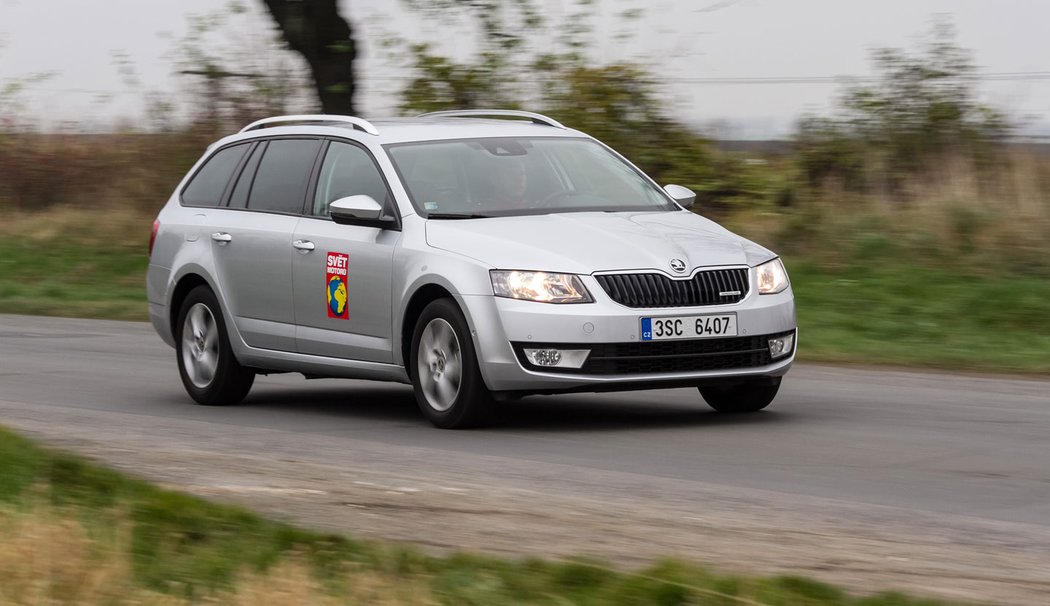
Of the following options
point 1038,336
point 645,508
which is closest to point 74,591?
point 645,508

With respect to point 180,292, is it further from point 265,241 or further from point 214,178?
point 265,241

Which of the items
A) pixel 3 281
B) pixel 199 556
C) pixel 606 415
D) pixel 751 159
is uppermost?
pixel 199 556

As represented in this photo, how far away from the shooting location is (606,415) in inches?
414

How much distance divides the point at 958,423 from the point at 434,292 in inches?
114

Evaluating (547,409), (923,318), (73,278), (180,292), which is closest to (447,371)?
(547,409)

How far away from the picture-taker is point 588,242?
31.2 feet

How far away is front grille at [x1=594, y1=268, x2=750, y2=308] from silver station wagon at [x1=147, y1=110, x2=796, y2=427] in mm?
10

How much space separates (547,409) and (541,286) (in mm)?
1738

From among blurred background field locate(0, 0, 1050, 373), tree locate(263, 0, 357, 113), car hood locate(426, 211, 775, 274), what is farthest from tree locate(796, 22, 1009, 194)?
car hood locate(426, 211, 775, 274)

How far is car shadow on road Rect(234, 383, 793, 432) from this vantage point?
32.9 feet

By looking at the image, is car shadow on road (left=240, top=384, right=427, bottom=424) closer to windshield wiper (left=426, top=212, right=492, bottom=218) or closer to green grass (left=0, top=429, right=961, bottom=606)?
windshield wiper (left=426, top=212, right=492, bottom=218)

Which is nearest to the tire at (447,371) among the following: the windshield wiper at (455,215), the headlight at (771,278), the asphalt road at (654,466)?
the asphalt road at (654,466)

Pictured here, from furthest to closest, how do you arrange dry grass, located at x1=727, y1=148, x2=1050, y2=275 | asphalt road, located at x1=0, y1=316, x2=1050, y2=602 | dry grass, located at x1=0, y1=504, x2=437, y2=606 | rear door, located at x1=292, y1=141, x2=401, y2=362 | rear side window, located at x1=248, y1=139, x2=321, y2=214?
dry grass, located at x1=727, y1=148, x2=1050, y2=275 → rear side window, located at x1=248, y1=139, x2=321, y2=214 → rear door, located at x1=292, y1=141, x2=401, y2=362 → asphalt road, located at x1=0, y1=316, x2=1050, y2=602 → dry grass, located at x1=0, y1=504, x2=437, y2=606

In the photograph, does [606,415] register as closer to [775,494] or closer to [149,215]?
[775,494]
